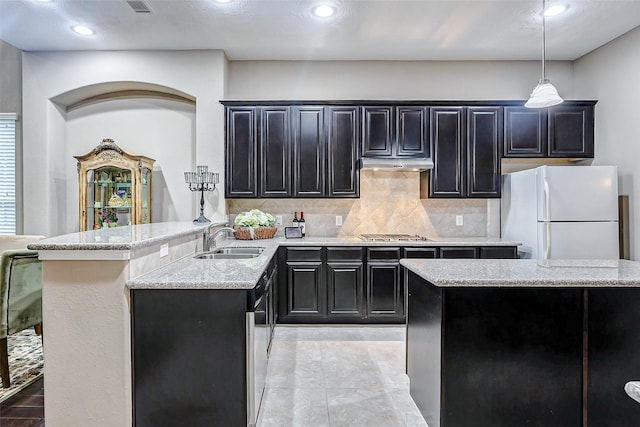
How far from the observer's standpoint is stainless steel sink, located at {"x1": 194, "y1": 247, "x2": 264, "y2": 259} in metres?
3.06

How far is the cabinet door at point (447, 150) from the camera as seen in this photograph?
4.27m

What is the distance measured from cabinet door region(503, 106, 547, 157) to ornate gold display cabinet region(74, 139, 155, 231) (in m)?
4.18

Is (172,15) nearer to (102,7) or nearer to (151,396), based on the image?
(102,7)

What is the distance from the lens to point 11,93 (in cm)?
441

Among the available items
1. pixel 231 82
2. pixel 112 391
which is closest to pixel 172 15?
pixel 231 82

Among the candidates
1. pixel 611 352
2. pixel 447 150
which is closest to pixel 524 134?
pixel 447 150

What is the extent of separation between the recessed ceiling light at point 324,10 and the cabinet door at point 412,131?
1335mm

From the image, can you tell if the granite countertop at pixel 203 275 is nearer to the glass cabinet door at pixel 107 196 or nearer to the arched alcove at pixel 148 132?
the glass cabinet door at pixel 107 196

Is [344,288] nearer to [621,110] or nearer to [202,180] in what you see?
[202,180]

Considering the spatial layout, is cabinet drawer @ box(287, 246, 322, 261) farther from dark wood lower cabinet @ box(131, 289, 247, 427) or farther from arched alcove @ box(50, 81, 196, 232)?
dark wood lower cabinet @ box(131, 289, 247, 427)

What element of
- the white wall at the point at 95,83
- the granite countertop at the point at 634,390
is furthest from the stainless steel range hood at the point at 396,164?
the granite countertop at the point at 634,390

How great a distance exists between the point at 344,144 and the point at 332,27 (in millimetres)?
1214

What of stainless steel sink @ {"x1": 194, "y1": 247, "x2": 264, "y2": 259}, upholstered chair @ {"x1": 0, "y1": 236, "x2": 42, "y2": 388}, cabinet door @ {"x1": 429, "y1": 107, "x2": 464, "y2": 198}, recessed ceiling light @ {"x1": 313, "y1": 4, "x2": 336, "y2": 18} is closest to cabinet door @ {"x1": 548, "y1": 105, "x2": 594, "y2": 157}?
cabinet door @ {"x1": 429, "y1": 107, "x2": 464, "y2": 198}

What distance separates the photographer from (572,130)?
4.28m
